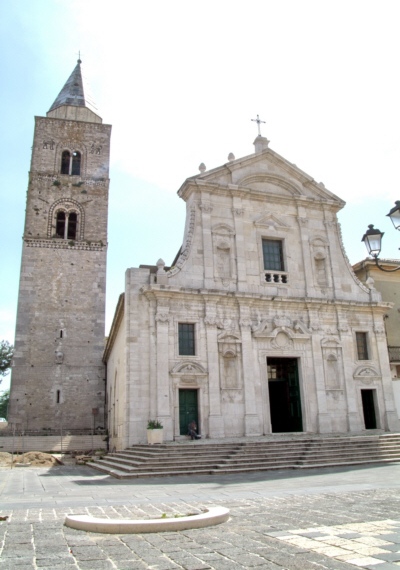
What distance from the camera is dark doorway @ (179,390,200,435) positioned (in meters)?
20.7

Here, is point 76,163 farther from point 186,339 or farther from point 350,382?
point 350,382

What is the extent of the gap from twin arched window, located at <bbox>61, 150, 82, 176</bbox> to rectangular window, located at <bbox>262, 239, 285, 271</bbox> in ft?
63.9

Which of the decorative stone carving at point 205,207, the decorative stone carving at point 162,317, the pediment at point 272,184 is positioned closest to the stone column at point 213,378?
the decorative stone carving at point 162,317

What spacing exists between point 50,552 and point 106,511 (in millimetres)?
3043

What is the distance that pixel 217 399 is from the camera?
21156 millimetres

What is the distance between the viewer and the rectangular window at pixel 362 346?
82.0 feet

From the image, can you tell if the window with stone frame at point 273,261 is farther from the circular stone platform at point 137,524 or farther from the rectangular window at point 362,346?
the circular stone platform at point 137,524

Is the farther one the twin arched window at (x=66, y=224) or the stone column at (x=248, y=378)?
the twin arched window at (x=66, y=224)

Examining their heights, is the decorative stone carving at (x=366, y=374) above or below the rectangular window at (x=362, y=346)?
below

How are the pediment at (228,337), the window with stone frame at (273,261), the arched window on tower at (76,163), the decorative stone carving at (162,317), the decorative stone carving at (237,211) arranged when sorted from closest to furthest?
1. the decorative stone carving at (162,317)
2. the pediment at (228,337)
3. the window with stone frame at (273,261)
4. the decorative stone carving at (237,211)
5. the arched window on tower at (76,163)

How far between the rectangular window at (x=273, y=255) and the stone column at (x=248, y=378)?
335 centimetres

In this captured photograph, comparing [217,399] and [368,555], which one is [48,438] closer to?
[217,399]

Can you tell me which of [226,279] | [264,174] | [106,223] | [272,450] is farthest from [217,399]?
[106,223]

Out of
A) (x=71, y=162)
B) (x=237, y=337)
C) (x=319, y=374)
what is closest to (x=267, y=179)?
(x=237, y=337)
